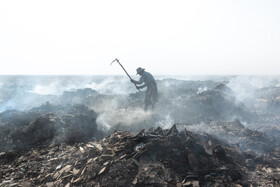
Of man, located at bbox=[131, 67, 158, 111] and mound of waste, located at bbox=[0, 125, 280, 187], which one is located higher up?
man, located at bbox=[131, 67, 158, 111]

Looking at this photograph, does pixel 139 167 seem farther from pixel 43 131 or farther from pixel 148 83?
pixel 148 83

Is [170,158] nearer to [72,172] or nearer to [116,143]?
[116,143]

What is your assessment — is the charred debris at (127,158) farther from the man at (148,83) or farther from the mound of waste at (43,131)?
the man at (148,83)

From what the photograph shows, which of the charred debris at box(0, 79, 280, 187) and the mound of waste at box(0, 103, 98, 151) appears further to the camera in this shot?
the mound of waste at box(0, 103, 98, 151)

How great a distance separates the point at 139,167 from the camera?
405 cm

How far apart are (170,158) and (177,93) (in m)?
14.9

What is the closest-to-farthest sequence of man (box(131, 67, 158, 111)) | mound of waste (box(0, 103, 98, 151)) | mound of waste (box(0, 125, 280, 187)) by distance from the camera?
mound of waste (box(0, 125, 280, 187)), mound of waste (box(0, 103, 98, 151)), man (box(131, 67, 158, 111))

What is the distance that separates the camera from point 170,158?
442 cm

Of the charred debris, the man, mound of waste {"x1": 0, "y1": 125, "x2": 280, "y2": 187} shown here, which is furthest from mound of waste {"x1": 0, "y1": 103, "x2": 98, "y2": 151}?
the man

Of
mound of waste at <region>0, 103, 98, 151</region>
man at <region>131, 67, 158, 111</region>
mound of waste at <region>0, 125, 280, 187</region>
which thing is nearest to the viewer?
mound of waste at <region>0, 125, 280, 187</region>

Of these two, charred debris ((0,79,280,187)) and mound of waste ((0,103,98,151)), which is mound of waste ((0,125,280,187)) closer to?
charred debris ((0,79,280,187))

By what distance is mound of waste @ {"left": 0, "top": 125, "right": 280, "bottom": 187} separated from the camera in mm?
3877

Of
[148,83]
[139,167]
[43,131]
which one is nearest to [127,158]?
[139,167]

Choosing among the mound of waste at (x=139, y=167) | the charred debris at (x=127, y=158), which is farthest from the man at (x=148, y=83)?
the mound of waste at (x=139, y=167)
